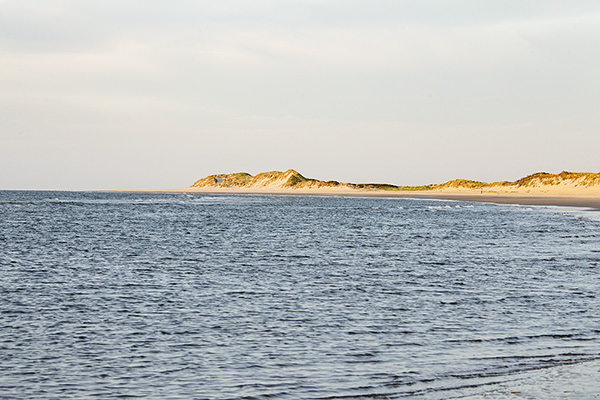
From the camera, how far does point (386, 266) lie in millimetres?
27719

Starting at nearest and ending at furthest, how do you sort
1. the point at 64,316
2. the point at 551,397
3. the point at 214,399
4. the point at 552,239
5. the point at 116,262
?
1. the point at 551,397
2. the point at 214,399
3. the point at 64,316
4. the point at 116,262
5. the point at 552,239

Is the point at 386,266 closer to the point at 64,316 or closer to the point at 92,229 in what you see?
the point at 64,316

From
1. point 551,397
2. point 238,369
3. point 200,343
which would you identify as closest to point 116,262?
point 200,343

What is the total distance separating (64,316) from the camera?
1653 cm

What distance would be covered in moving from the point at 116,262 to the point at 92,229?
25.9 m

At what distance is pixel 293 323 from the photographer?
15.6m

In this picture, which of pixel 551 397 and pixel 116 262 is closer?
pixel 551 397

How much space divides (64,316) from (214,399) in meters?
8.02

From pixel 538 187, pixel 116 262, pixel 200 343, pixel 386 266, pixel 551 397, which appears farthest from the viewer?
pixel 538 187

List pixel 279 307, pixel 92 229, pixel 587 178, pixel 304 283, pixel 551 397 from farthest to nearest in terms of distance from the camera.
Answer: pixel 587 178
pixel 92 229
pixel 304 283
pixel 279 307
pixel 551 397

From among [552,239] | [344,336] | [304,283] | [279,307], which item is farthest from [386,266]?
[552,239]

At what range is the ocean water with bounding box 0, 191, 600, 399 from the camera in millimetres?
10898

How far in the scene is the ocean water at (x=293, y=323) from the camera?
10898 millimetres

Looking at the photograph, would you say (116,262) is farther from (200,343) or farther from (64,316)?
(200,343)
